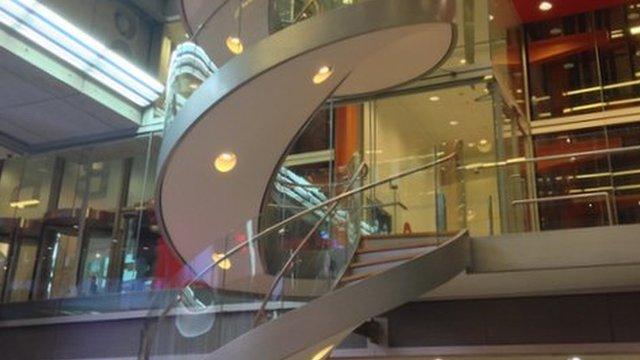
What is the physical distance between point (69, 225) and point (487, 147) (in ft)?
25.7

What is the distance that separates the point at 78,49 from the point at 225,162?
4.63 metres

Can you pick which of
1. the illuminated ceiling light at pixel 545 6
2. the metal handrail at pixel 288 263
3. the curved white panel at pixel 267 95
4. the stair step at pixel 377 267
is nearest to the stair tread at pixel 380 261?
the stair step at pixel 377 267

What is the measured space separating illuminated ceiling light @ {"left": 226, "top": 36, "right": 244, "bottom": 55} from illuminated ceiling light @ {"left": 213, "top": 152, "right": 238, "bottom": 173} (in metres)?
1.21

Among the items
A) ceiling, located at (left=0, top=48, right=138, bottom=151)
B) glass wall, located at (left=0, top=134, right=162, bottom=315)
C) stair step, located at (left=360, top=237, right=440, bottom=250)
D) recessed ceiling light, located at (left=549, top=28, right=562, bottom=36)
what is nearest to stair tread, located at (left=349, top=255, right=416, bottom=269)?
stair step, located at (left=360, top=237, right=440, bottom=250)

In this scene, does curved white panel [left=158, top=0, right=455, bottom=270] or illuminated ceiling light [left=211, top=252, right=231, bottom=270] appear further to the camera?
illuminated ceiling light [left=211, top=252, right=231, bottom=270]

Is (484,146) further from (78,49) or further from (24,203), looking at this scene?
(24,203)

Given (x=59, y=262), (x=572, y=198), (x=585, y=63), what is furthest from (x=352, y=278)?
(x=585, y=63)

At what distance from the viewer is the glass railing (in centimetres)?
689

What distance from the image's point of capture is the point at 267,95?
736 cm

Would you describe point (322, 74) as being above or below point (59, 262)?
above

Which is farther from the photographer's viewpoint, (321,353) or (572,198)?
(572,198)

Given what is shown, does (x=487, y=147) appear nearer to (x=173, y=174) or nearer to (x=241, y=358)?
(x=173, y=174)

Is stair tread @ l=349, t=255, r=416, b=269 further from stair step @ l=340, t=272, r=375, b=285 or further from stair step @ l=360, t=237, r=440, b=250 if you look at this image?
stair step @ l=360, t=237, r=440, b=250

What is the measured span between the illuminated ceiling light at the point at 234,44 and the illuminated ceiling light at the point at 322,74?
1.37m
